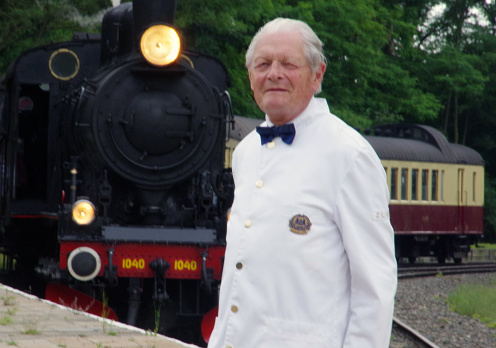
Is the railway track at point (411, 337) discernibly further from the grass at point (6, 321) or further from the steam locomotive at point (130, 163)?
the grass at point (6, 321)

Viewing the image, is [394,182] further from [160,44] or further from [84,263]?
[84,263]

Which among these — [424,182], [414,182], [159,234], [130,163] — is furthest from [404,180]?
[159,234]

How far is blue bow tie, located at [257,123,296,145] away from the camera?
242cm

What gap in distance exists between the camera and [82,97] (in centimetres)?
794

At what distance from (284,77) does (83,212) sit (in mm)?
5425

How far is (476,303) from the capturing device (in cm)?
1231

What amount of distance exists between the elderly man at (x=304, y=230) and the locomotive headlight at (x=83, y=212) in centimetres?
524

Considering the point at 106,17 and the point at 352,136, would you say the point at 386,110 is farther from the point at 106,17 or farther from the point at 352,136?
the point at 352,136

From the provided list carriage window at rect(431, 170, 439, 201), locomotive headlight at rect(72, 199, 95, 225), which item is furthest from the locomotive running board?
carriage window at rect(431, 170, 439, 201)

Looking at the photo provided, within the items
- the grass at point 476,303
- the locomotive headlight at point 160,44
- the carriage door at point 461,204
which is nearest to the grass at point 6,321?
the locomotive headlight at point 160,44

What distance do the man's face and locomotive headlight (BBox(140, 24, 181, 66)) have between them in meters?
5.65

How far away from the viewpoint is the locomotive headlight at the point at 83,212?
24.8ft

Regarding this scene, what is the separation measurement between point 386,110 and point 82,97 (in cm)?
2262

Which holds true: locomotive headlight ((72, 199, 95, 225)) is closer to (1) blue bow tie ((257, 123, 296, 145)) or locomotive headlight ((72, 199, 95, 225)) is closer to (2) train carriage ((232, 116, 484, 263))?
(1) blue bow tie ((257, 123, 296, 145))
